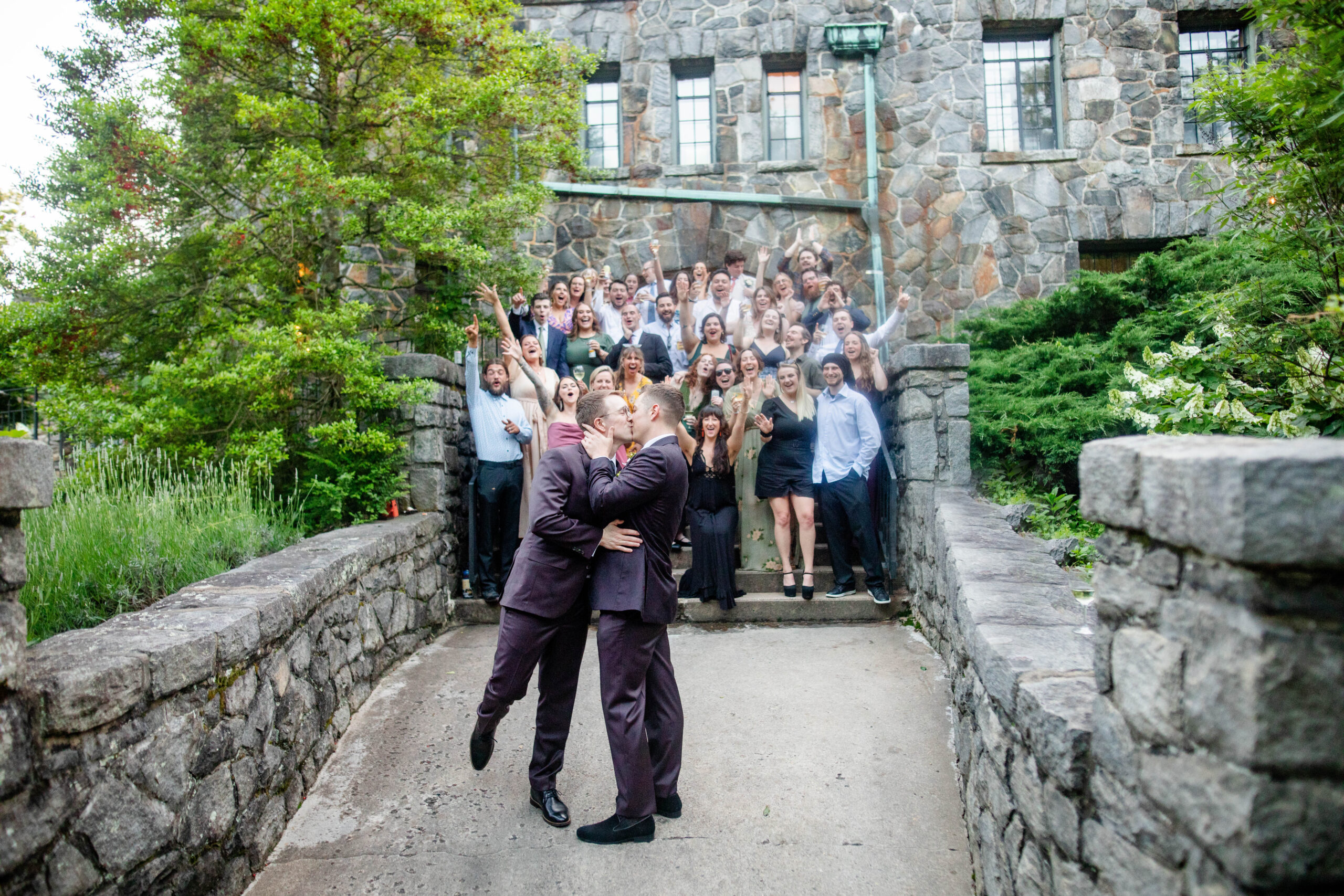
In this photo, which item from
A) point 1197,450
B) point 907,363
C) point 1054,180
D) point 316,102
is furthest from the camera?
point 1054,180

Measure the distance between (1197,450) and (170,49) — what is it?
7.82m

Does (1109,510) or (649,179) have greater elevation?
(649,179)

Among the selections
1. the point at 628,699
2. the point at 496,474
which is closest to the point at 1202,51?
the point at 496,474

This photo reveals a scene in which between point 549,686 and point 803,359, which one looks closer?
point 549,686

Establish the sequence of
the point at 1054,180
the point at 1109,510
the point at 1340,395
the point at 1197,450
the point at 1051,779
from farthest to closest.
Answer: the point at 1054,180 < the point at 1340,395 < the point at 1051,779 < the point at 1109,510 < the point at 1197,450

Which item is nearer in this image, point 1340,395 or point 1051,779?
point 1051,779

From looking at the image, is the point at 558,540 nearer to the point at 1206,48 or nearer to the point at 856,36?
the point at 856,36

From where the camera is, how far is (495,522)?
6.97 m

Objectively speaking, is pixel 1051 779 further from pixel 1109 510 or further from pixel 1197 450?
pixel 1197 450

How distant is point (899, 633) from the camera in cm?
620

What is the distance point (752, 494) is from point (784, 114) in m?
7.07

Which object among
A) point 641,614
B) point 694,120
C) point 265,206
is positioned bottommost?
point 641,614

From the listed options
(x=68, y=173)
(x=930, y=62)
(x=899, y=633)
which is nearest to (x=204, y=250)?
(x=68, y=173)

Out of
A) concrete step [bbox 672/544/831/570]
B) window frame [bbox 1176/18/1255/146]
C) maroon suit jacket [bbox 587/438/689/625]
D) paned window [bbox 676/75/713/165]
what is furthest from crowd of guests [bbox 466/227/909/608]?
window frame [bbox 1176/18/1255/146]
